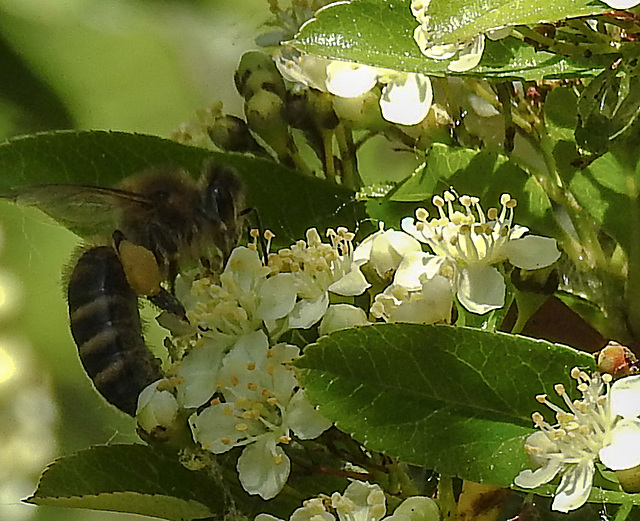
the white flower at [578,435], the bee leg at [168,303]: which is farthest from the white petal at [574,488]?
the bee leg at [168,303]

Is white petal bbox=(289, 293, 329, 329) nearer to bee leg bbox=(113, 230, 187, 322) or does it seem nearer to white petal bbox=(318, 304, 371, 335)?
white petal bbox=(318, 304, 371, 335)

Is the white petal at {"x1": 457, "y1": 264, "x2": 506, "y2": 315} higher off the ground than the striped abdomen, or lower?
lower

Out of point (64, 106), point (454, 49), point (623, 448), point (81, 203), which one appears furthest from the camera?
point (64, 106)

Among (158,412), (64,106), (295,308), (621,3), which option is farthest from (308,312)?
(64,106)

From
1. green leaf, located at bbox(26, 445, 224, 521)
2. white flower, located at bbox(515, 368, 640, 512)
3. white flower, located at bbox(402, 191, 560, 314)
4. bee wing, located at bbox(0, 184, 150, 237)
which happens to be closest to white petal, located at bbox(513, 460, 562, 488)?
white flower, located at bbox(515, 368, 640, 512)

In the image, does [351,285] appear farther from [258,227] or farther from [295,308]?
Answer: [258,227]

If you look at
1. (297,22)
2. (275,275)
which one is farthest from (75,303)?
(297,22)
